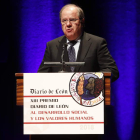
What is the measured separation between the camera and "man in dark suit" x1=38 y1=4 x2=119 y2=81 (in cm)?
222

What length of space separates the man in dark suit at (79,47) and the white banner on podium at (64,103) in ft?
1.30

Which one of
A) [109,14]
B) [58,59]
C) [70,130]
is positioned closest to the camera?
[70,130]

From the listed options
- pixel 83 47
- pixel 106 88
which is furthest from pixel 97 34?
pixel 106 88

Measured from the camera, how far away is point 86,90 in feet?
5.76

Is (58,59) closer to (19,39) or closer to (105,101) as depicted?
(105,101)

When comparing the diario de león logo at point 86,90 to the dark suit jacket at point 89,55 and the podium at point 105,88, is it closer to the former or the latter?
the podium at point 105,88

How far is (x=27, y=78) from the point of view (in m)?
1.77

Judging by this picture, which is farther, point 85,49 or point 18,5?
point 18,5

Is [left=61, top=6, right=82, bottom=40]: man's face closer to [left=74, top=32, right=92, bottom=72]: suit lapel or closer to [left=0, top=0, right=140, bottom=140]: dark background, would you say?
[left=74, top=32, right=92, bottom=72]: suit lapel

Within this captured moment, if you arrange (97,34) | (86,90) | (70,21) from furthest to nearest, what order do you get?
(97,34) < (70,21) < (86,90)

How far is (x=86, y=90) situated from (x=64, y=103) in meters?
0.14

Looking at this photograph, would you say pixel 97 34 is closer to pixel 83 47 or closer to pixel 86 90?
pixel 83 47

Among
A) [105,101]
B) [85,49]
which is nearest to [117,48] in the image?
[85,49]

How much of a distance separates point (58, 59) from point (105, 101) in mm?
602
